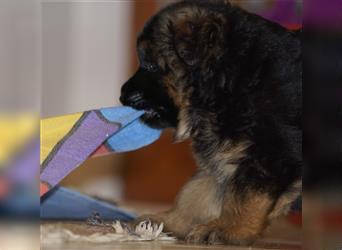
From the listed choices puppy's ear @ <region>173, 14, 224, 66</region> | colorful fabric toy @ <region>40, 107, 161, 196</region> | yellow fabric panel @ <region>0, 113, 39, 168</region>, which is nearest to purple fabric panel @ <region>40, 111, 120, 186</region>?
colorful fabric toy @ <region>40, 107, 161, 196</region>

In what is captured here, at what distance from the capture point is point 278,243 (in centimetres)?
243

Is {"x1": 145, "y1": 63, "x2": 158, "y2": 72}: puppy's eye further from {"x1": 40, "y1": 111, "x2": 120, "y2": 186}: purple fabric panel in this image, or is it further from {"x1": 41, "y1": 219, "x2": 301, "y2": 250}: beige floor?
{"x1": 41, "y1": 219, "x2": 301, "y2": 250}: beige floor

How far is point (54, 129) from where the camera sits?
225 cm

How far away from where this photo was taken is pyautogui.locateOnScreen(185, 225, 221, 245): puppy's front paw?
90.1 inches

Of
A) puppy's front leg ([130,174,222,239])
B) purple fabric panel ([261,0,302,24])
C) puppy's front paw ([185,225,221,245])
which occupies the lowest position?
puppy's front leg ([130,174,222,239])

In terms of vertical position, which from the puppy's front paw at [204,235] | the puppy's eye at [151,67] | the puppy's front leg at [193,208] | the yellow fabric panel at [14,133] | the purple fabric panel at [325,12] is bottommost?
the puppy's front leg at [193,208]

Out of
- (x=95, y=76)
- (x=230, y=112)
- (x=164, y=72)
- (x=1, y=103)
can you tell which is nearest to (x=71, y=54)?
(x=95, y=76)

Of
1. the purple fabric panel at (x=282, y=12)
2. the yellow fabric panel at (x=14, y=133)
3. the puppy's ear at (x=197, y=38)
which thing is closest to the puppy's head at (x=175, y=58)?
the puppy's ear at (x=197, y=38)

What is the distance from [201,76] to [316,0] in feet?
3.24

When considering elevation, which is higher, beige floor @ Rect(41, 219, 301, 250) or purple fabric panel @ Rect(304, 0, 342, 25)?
purple fabric panel @ Rect(304, 0, 342, 25)

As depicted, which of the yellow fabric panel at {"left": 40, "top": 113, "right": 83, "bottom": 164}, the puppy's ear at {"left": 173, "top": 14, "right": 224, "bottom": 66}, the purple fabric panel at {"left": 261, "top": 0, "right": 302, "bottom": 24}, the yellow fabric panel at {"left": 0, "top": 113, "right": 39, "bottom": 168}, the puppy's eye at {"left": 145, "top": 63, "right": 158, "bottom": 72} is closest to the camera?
the yellow fabric panel at {"left": 0, "top": 113, "right": 39, "bottom": 168}

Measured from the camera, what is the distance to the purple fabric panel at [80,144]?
2.28 meters

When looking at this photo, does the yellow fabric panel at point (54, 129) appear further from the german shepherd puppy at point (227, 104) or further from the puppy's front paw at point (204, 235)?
the puppy's front paw at point (204, 235)

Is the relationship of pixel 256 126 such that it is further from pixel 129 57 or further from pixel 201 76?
pixel 129 57
